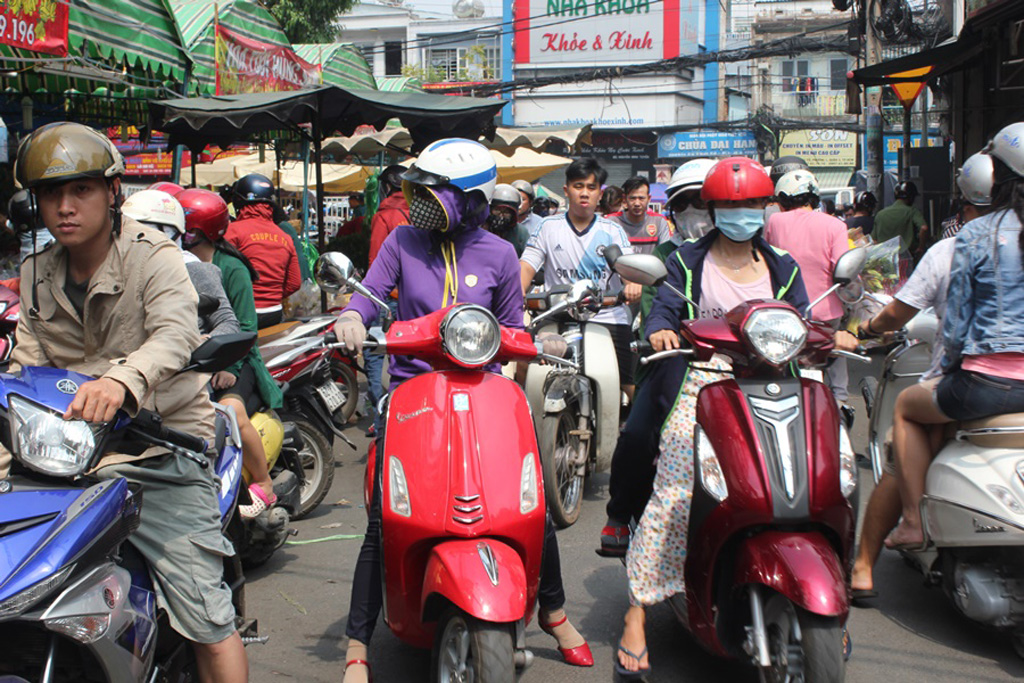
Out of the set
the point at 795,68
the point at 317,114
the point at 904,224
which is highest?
the point at 795,68

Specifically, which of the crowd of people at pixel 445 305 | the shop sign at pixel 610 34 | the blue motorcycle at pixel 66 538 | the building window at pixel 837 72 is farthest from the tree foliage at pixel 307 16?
the building window at pixel 837 72

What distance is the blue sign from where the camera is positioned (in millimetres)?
43656

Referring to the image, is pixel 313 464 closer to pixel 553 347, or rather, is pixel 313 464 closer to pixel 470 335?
pixel 553 347

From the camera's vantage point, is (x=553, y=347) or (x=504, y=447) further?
(x=553, y=347)

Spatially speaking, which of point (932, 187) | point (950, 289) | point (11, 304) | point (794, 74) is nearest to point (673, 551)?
point (950, 289)

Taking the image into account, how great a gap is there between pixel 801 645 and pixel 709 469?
0.59m

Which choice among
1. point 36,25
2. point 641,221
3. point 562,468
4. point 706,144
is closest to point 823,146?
point 706,144

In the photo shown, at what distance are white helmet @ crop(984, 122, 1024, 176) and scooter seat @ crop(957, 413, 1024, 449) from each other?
866mm

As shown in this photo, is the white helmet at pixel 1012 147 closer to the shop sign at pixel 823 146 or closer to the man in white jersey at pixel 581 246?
the man in white jersey at pixel 581 246

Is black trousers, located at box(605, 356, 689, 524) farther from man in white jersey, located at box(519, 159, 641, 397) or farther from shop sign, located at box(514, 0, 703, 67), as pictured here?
shop sign, located at box(514, 0, 703, 67)

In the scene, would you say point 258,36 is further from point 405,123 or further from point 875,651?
point 875,651

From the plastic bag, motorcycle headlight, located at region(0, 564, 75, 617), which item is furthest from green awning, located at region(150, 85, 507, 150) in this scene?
motorcycle headlight, located at region(0, 564, 75, 617)

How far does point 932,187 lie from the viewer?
53.6ft

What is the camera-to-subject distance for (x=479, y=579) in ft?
9.91
